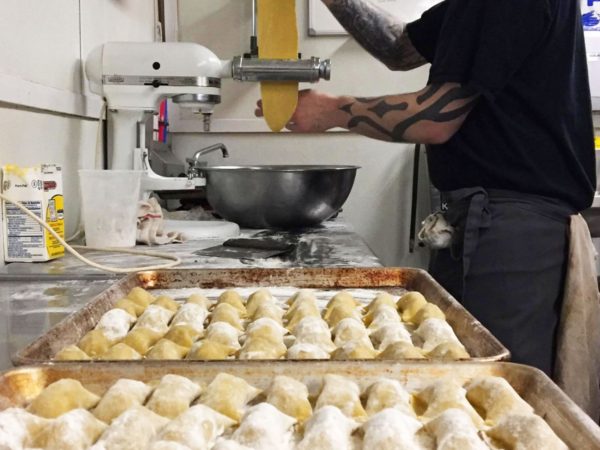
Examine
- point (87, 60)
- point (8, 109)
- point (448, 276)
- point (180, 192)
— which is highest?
point (87, 60)

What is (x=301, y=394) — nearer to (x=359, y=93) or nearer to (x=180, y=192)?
(x=180, y=192)

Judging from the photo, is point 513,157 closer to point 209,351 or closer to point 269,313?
point 269,313

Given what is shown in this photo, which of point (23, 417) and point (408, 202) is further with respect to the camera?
point (408, 202)

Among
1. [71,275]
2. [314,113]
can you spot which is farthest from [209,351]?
[314,113]

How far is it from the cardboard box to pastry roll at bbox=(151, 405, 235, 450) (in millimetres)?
801

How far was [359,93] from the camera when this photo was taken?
9.46 feet

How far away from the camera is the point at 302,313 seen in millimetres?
848

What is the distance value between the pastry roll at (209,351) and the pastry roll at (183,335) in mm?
28

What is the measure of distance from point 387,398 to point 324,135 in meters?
2.39

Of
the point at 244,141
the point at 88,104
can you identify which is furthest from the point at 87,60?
the point at 244,141

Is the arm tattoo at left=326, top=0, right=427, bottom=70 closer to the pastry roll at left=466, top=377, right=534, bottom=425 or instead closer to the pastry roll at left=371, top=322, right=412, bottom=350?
the pastry roll at left=371, top=322, right=412, bottom=350

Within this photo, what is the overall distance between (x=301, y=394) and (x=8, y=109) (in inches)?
38.4

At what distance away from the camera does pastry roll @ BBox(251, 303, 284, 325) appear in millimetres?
846

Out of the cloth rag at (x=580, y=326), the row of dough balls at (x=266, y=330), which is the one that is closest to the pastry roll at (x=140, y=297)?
the row of dough balls at (x=266, y=330)
